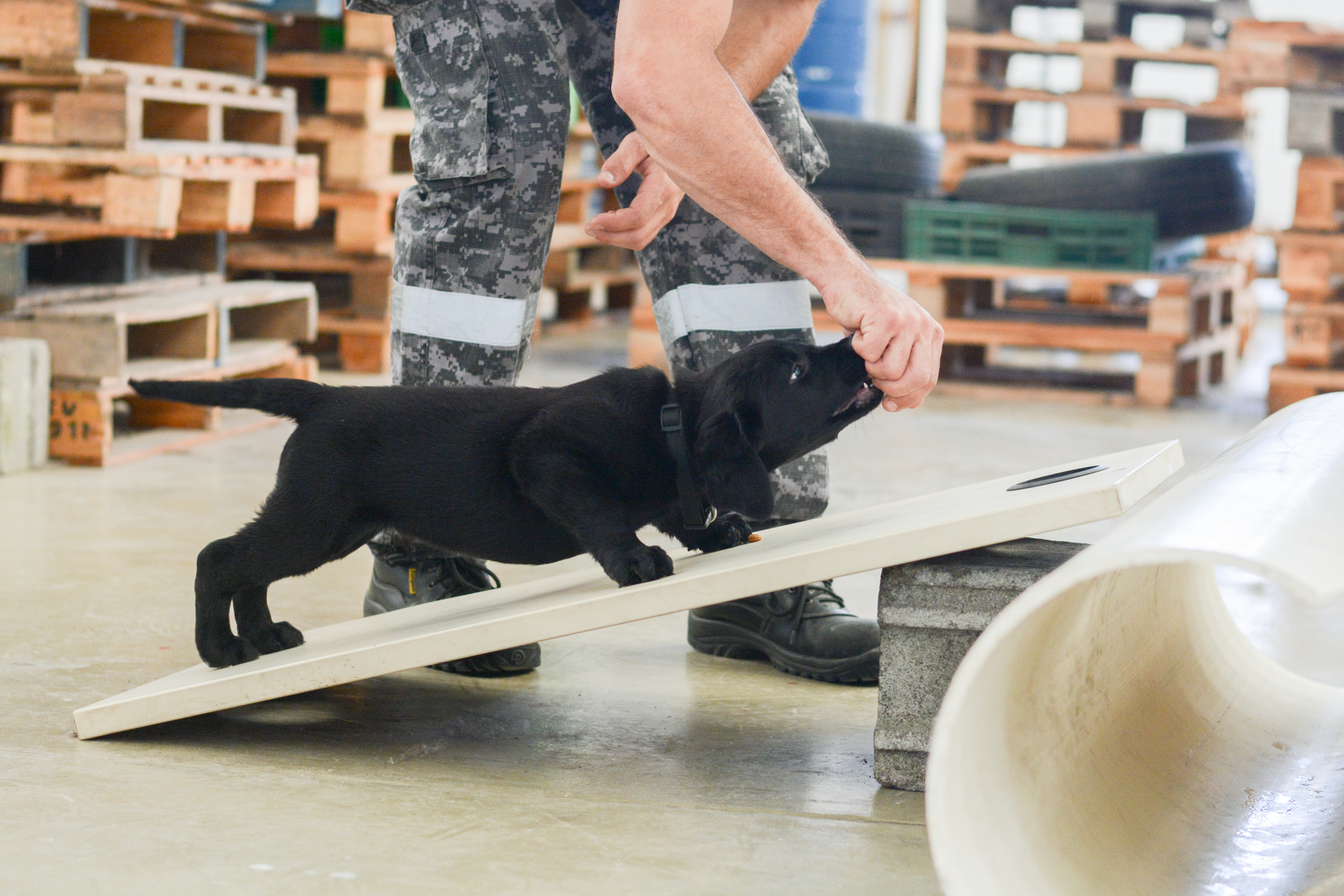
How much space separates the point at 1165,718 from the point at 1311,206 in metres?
4.22

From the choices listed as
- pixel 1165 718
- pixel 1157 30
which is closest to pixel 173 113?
pixel 1165 718

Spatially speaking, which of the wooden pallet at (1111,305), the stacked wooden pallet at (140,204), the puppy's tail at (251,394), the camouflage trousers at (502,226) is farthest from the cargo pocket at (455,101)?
the wooden pallet at (1111,305)

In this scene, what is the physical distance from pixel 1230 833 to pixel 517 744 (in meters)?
→ 0.98

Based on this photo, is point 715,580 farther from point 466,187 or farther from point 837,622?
point 466,187

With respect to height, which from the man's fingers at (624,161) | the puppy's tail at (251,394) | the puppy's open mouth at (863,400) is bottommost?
the puppy's tail at (251,394)

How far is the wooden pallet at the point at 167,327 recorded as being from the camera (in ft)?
13.3

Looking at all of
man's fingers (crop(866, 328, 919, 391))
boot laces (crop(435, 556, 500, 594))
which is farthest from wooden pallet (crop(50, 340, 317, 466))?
man's fingers (crop(866, 328, 919, 391))

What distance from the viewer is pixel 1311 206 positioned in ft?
18.2

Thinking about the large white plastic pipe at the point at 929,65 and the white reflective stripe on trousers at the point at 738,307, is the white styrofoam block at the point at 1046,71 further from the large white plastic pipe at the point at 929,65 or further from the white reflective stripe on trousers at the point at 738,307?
the white reflective stripe on trousers at the point at 738,307

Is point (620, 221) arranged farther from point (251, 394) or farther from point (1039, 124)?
point (1039, 124)

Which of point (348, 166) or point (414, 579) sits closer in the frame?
point (414, 579)

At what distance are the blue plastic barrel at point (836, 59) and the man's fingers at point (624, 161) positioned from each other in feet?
18.9

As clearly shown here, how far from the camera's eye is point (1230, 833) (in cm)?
177

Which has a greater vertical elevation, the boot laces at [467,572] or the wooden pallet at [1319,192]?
the wooden pallet at [1319,192]
